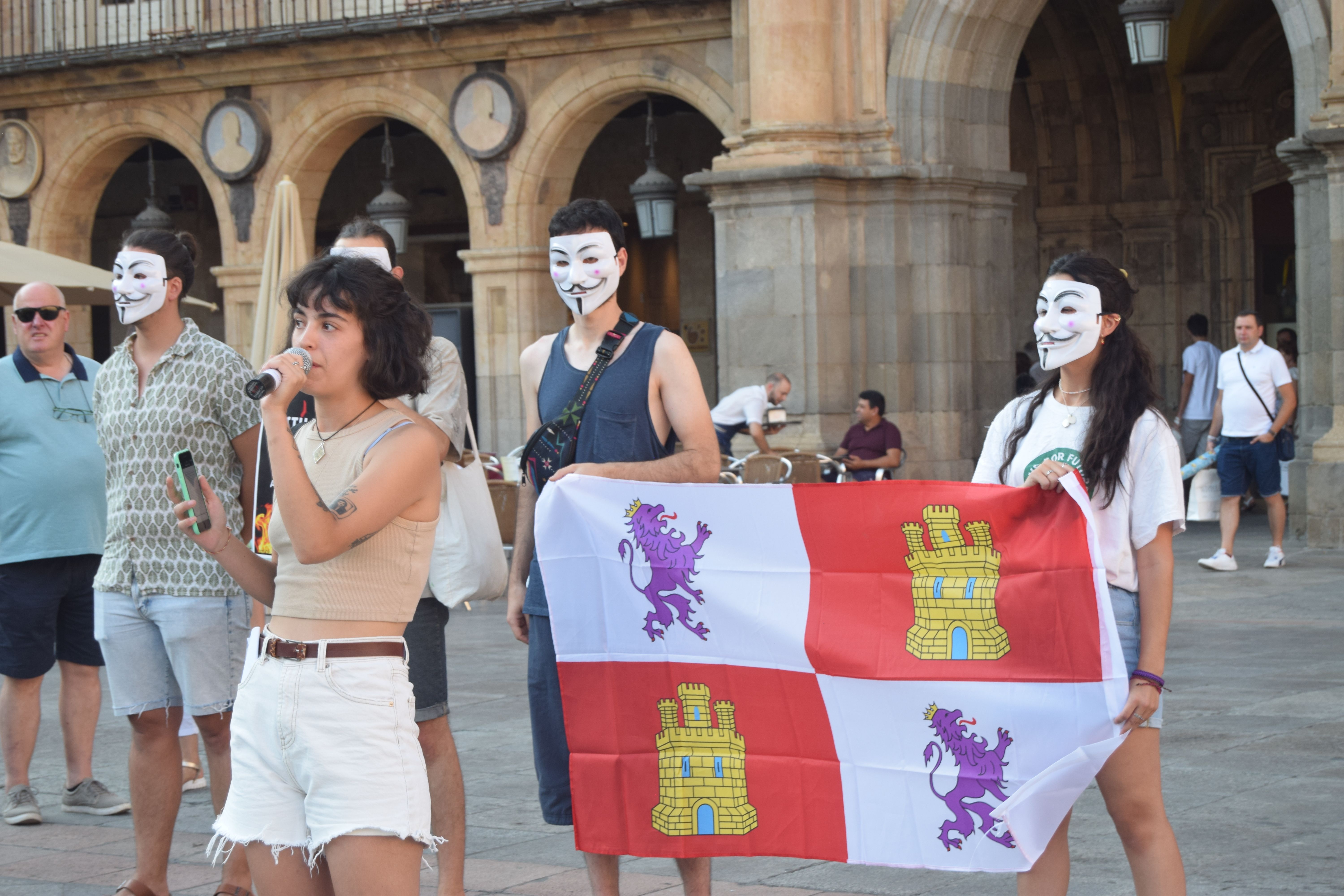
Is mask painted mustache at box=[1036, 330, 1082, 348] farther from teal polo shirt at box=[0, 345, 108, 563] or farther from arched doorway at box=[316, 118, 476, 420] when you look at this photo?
arched doorway at box=[316, 118, 476, 420]

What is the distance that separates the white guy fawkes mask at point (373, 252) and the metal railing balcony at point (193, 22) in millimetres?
13920

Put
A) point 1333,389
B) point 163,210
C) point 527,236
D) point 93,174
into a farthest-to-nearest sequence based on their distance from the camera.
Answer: point 163,210 < point 93,174 < point 527,236 < point 1333,389

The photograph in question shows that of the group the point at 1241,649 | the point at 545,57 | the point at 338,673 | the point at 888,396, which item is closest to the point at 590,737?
the point at 338,673

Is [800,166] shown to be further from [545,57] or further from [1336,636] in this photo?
[1336,636]

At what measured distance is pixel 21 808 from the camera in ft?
21.2

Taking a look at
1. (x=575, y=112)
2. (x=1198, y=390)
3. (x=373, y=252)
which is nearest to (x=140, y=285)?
(x=373, y=252)

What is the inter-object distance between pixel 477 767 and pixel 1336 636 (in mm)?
4990

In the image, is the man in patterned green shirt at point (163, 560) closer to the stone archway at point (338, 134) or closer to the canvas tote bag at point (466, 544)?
the canvas tote bag at point (466, 544)

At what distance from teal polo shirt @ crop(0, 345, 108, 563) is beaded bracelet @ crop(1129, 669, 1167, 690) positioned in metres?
4.02

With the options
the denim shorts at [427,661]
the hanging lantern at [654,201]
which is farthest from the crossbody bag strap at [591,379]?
the hanging lantern at [654,201]

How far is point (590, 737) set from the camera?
4.57 meters

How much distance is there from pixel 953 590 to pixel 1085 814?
6.87 feet

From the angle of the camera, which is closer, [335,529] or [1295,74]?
[335,529]

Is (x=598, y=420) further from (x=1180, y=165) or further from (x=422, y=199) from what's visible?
(x=422, y=199)
